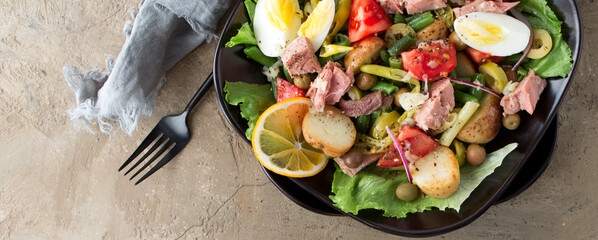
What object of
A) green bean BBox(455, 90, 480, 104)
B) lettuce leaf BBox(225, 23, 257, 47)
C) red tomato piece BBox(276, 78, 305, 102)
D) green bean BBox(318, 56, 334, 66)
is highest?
lettuce leaf BBox(225, 23, 257, 47)

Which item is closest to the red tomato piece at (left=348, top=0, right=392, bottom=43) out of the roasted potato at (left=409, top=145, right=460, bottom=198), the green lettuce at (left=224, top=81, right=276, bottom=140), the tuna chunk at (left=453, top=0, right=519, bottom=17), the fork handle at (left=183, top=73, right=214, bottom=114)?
the tuna chunk at (left=453, top=0, right=519, bottom=17)

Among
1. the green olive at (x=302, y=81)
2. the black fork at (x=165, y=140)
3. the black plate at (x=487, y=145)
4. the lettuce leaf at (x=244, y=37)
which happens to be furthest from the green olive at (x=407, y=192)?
the black fork at (x=165, y=140)

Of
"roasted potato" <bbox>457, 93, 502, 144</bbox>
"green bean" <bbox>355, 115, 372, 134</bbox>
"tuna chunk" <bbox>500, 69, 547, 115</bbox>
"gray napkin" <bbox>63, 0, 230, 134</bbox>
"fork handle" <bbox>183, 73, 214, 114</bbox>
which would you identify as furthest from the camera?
"fork handle" <bbox>183, 73, 214, 114</bbox>

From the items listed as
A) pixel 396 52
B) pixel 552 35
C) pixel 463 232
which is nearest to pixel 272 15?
pixel 396 52

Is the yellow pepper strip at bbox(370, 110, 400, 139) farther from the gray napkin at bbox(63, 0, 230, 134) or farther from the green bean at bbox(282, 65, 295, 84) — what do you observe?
the gray napkin at bbox(63, 0, 230, 134)

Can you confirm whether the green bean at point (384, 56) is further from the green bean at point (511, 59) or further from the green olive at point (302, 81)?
the green bean at point (511, 59)

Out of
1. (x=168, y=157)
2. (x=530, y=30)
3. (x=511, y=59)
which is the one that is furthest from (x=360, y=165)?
(x=168, y=157)

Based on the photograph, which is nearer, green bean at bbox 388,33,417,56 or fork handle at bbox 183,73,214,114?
green bean at bbox 388,33,417,56

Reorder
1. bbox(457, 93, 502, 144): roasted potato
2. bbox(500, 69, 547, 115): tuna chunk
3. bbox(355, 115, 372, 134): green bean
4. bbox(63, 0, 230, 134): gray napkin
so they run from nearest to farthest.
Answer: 1. bbox(500, 69, 547, 115): tuna chunk
2. bbox(457, 93, 502, 144): roasted potato
3. bbox(355, 115, 372, 134): green bean
4. bbox(63, 0, 230, 134): gray napkin
